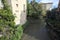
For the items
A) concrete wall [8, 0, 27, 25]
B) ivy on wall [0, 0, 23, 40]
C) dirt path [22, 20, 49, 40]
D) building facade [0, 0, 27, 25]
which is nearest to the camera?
ivy on wall [0, 0, 23, 40]

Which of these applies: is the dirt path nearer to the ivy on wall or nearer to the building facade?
the building facade

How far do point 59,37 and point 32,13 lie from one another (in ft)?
72.8

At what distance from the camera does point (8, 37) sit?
8367 millimetres

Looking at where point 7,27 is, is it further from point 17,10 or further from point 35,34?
point 17,10

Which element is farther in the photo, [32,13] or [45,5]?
[45,5]

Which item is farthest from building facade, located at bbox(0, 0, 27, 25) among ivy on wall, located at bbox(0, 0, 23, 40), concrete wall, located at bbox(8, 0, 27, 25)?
ivy on wall, located at bbox(0, 0, 23, 40)

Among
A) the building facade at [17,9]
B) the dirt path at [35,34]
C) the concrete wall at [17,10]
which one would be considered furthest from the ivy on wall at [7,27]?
the dirt path at [35,34]

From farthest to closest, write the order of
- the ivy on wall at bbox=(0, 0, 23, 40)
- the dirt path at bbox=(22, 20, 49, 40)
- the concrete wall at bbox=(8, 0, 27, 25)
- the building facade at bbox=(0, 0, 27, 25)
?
the concrete wall at bbox=(8, 0, 27, 25), the building facade at bbox=(0, 0, 27, 25), the dirt path at bbox=(22, 20, 49, 40), the ivy on wall at bbox=(0, 0, 23, 40)

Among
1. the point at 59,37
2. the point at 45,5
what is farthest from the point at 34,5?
the point at 59,37

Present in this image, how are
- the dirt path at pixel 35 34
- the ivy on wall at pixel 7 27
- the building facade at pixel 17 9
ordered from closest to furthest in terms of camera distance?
the ivy on wall at pixel 7 27, the dirt path at pixel 35 34, the building facade at pixel 17 9

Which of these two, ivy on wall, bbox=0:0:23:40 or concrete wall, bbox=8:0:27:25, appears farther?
concrete wall, bbox=8:0:27:25

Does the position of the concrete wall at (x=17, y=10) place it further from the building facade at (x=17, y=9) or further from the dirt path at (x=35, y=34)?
the dirt path at (x=35, y=34)

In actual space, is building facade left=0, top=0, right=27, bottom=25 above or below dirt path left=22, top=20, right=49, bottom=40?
above

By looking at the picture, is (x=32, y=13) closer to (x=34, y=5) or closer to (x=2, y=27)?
(x=34, y=5)
